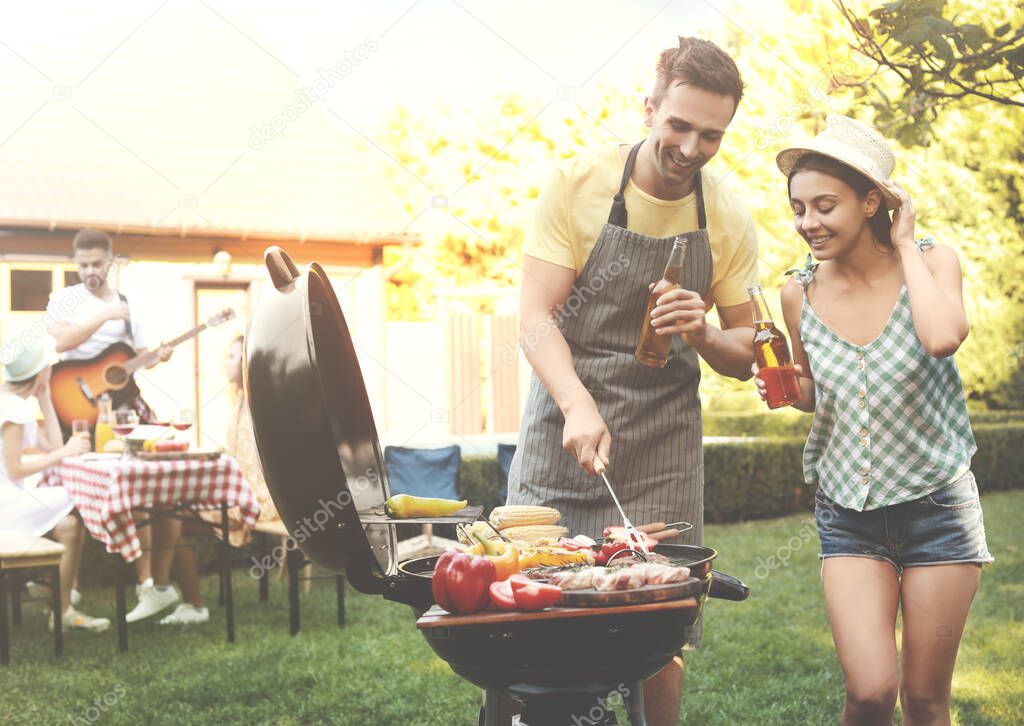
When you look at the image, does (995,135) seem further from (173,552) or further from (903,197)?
(903,197)

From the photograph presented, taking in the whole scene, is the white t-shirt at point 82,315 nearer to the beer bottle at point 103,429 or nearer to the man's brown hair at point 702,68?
the beer bottle at point 103,429

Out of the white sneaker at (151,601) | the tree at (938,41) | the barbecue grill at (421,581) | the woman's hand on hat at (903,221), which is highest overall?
the tree at (938,41)

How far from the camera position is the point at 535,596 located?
157cm

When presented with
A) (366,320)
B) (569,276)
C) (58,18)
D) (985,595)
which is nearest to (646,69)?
(366,320)

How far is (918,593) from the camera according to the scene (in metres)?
2.23

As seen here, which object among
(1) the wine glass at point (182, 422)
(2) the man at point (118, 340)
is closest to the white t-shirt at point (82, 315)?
(2) the man at point (118, 340)

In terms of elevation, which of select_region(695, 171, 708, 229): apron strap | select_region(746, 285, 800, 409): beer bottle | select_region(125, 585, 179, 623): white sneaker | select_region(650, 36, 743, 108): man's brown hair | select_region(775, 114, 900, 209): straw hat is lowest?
select_region(125, 585, 179, 623): white sneaker

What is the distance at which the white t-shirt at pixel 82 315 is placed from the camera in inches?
287

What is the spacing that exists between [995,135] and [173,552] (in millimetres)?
11490

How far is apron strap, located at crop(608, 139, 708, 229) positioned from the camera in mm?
2455

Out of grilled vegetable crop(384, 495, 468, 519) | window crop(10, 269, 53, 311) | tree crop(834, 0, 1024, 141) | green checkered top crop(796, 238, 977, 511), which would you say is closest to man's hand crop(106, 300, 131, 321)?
window crop(10, 269, 53, 311)

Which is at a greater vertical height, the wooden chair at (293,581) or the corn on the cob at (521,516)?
the corn on the cob at (521,516)

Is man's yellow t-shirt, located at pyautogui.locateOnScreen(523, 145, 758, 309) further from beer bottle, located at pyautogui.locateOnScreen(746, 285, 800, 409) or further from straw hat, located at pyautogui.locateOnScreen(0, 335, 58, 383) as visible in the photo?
straw hat, located at pyautogui.locateOnScreen(0, 335, 58, 383)

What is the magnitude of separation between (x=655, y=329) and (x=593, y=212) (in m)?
0.36
